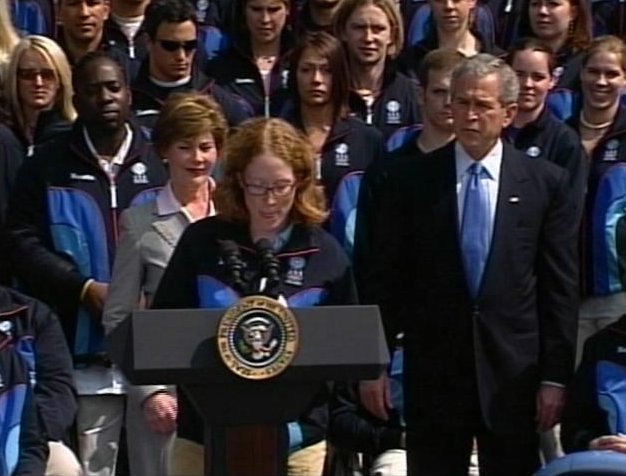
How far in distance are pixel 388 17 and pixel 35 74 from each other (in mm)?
1531

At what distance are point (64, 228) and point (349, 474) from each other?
141 cm

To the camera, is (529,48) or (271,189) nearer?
(271,189)

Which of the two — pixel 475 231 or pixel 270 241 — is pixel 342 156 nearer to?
pixel 475 231

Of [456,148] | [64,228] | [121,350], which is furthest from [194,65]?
[121,350]

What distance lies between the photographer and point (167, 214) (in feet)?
19.7

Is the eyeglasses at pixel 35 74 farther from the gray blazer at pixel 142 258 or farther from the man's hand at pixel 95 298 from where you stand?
the gray blazer at pixel 142 258

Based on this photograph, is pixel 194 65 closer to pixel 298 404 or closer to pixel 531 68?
pixel 531 68

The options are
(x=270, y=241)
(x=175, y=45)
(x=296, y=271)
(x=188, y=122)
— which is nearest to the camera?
(x=270, y=241)

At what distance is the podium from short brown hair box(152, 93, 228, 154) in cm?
200

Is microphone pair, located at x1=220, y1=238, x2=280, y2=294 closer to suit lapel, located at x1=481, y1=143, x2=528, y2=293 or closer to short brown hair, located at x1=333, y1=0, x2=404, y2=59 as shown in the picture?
suit lapel, located at x1=481, y1=143, x2=528, y2=293

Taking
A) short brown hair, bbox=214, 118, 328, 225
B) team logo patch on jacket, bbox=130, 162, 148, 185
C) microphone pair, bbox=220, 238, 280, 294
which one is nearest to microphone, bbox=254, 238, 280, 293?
microphone pair, bbox=220, 238, 280, 294

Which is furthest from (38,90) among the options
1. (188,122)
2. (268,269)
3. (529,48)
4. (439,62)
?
(268,269)

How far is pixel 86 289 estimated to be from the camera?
21.2ft

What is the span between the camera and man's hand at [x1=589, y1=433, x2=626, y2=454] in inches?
207
